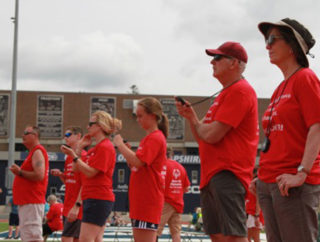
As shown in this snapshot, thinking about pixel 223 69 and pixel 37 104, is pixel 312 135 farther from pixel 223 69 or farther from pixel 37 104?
pixel 37 104

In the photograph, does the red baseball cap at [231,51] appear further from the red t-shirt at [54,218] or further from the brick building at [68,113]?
the brick building at [68,113]

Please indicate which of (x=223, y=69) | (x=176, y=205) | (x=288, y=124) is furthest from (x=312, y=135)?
(x=176, y=205)

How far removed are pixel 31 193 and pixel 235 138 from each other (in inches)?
157

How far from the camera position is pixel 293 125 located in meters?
3.26

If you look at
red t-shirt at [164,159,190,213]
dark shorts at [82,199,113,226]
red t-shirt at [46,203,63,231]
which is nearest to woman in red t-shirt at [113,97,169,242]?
dark shorts at [82,199,113,226]

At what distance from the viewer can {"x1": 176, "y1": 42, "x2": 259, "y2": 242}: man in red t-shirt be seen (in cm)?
360

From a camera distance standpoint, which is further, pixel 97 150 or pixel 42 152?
pixel 42 152

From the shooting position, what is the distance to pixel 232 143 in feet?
12.1

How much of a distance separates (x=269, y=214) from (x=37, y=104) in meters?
46.7

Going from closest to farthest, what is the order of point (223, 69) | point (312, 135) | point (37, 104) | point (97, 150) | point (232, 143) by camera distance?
point (312, 135) < point (232, 143) < point (223, 69) < point (97, 150) < point (37, 104)

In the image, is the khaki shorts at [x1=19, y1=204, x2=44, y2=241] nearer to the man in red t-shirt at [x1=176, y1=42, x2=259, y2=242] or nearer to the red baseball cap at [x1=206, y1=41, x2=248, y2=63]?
the man in red t-shirt at [x1=176, y1=42, x2=259, y2=242]

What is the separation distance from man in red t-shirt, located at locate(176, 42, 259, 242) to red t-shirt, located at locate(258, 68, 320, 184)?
33 centimetres

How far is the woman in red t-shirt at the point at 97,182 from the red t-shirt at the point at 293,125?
2.82 meters

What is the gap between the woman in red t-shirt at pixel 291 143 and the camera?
3.08m
